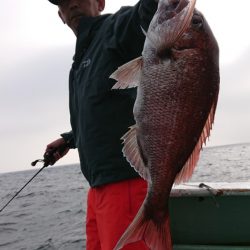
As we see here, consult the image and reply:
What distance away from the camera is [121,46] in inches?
113

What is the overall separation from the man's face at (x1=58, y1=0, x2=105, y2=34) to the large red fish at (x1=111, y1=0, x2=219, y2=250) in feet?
4.12

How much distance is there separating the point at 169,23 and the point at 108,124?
1049 mm

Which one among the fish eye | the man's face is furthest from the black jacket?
the fish eye

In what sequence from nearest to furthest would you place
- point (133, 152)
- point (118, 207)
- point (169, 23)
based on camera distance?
point (169, 23) → point (133, 152) → point (118, 207)

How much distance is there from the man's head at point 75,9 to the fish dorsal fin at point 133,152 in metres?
1.42

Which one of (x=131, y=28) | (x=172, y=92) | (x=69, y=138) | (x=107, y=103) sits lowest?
(x=69, y=138)

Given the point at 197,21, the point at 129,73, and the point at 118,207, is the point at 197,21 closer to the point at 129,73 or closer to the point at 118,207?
the point at 129,73

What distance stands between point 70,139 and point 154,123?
1973 mm

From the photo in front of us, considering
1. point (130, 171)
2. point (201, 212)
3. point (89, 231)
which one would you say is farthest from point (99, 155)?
point (201, 212)

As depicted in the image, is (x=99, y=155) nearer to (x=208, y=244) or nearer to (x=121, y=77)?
(x=121, y=77)

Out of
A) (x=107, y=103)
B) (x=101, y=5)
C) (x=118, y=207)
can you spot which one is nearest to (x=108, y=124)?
(x=107, y=103)

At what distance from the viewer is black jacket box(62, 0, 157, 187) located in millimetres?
2867

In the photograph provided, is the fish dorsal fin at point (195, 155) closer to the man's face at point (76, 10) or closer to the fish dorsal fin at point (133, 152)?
the fish dorsal fin at point (133, 152)

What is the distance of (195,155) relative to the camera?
7.32ft
